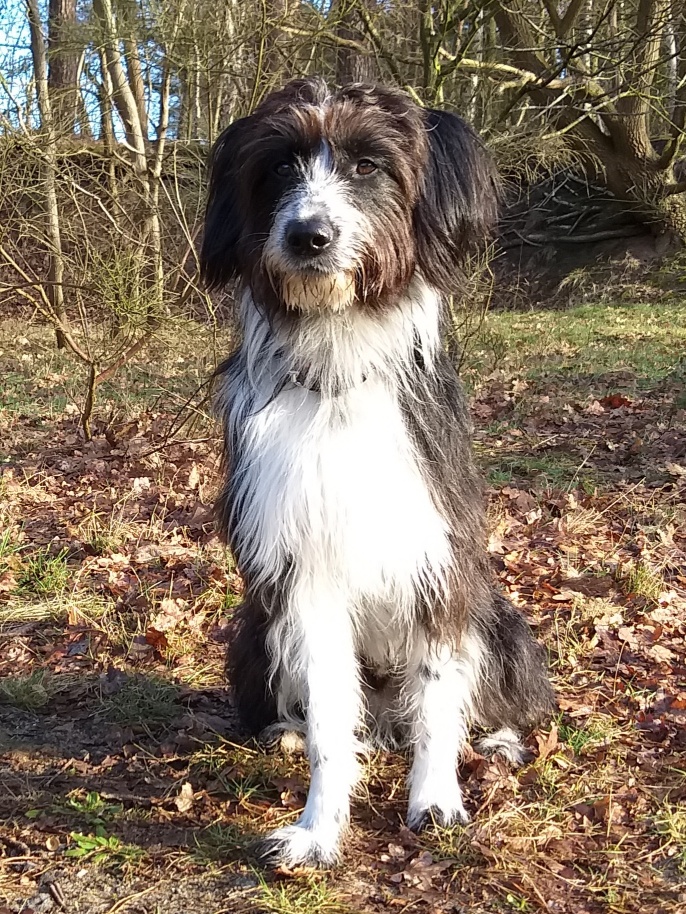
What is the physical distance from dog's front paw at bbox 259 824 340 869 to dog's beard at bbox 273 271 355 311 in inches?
58.5

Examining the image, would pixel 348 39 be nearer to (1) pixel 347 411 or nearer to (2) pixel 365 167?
(2) pixel 365 167

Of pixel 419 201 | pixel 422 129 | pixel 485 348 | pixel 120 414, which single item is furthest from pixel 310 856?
pixel 485 348

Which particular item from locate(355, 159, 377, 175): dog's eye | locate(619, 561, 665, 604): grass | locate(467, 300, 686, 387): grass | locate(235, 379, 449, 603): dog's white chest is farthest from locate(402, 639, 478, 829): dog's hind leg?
locate(467, 300, 686, 387): grass

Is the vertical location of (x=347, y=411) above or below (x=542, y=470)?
above

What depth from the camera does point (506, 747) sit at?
3.01 meters

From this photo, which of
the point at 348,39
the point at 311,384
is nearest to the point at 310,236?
the point at 311,384

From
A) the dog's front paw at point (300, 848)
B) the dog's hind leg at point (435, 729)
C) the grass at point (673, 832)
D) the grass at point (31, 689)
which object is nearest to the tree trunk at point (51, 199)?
the grass at point (31, 689)

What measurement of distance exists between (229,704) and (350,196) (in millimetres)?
2087

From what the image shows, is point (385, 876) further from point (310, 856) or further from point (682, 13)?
point (682, 13)

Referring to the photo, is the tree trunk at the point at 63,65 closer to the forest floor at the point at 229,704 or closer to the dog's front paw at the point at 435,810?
the forest floor at the point at 229,704

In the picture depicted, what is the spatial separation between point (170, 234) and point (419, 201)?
5.42 m

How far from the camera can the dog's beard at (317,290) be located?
234 centimetres

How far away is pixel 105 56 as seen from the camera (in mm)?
8656

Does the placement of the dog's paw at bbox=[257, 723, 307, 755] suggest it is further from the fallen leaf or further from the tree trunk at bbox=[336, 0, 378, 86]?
the tree trunk at bbox=[336, 0, 378, 86]
